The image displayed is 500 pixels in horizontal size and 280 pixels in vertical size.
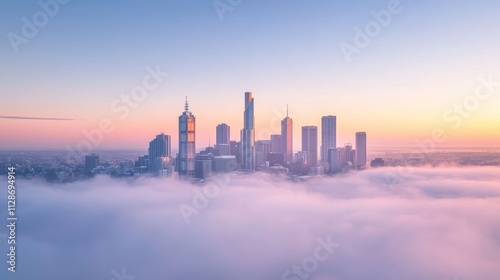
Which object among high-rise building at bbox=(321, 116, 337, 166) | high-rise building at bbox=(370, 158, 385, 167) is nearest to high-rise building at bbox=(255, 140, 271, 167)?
high-rise building at bbox=(321, 116, 337, 166)

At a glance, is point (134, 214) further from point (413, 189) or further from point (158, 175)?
point (413, 189)

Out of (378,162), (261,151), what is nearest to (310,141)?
(261,151)

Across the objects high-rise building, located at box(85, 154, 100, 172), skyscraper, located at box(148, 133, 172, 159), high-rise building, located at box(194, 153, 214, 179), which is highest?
skyscraper, located at box(148, 133, 172, 159)

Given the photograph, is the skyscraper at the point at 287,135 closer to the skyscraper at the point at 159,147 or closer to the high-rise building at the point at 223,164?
the high-rise building at the point at 223,164

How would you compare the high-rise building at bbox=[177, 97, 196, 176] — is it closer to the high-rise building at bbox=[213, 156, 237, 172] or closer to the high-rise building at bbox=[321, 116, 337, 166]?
the high-rise building at bbox=[213, 156, 237, 172]

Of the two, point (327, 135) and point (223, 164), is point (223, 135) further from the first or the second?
point (327, 135)

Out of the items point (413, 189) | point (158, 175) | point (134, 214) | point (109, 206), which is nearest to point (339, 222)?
point (413, 189)
